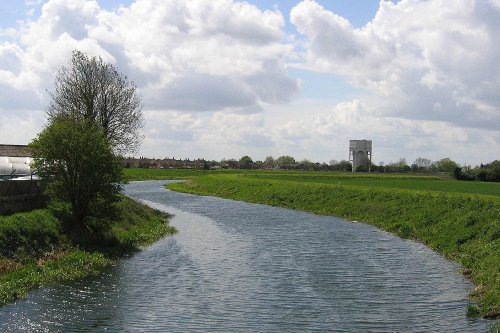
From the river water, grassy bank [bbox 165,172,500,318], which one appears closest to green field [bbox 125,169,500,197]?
the river water

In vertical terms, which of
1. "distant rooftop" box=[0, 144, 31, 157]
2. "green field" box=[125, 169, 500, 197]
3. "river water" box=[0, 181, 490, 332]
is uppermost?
"distant rooftop" box=[0, 144, 31, 157]

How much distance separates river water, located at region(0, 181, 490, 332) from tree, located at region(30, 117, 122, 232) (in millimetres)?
4196

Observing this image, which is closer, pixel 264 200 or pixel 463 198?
pixel 463 198

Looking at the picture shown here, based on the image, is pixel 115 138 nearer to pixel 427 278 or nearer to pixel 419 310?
pixel 427 278

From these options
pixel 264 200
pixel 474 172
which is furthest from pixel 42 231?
pixel 474 172

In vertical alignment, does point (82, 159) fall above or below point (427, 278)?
above

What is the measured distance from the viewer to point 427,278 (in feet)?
80.7

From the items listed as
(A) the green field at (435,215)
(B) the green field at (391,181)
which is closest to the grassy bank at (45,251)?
(B) the green field at (391,181)

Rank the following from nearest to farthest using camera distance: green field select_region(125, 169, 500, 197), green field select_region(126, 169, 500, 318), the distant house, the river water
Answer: the river water < green field select_region(126, 169, 500, 318) < the distant house < green field select_region(125, 169, 500, 197)

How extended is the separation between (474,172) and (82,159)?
3788 inches

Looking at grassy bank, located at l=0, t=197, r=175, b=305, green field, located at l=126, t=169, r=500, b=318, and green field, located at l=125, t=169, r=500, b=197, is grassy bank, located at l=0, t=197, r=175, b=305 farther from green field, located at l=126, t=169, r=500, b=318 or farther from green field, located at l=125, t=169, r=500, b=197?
green field, located at l=126, t=169, r=500, b=318

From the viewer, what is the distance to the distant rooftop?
180 feet

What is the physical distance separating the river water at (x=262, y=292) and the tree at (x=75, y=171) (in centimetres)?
420

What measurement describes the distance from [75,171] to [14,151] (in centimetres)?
2694
